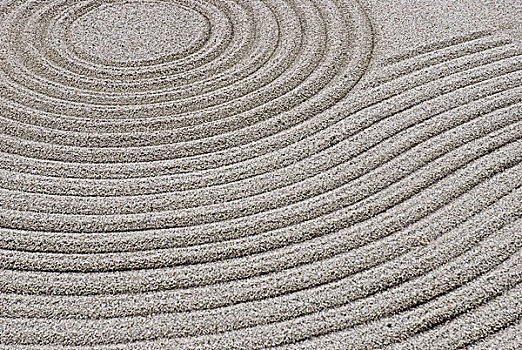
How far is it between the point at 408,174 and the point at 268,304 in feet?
3.71

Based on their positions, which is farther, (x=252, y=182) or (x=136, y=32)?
(x=136, y=32)

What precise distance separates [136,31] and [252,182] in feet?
5.81

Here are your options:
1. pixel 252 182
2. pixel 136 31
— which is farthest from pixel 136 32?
pixel 252 182

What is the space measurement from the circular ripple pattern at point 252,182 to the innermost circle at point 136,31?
0.02 m

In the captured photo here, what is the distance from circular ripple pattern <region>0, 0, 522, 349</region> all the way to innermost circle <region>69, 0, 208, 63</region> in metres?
0.02

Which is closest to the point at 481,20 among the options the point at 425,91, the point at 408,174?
the point at 425,91

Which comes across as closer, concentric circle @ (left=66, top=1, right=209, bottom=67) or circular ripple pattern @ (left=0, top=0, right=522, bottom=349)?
circular ripple pattern @ (left=0, top=0, right=522, bottom=349)

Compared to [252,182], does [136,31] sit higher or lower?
higher

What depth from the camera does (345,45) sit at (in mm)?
4504

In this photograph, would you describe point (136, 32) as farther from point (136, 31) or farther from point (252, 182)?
point (252, 182)

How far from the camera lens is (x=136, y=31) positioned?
4723mm

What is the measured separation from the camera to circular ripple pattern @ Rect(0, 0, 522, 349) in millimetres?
2988

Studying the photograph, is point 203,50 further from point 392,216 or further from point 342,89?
point 392,216

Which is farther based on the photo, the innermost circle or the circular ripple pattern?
the innermost circle
